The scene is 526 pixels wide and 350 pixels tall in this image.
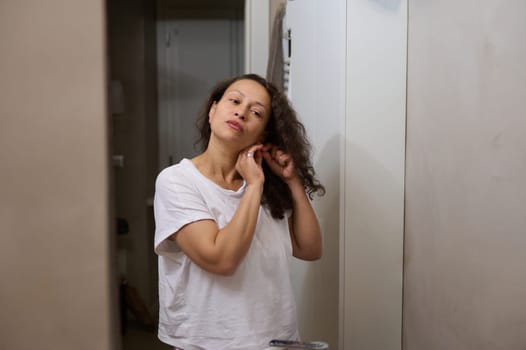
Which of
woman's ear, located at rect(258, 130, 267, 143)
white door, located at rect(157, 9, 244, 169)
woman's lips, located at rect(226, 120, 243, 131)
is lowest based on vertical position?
woman's ear, located at rect(258, 130, 267, 143)

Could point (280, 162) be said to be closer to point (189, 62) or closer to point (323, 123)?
point (323, 123)

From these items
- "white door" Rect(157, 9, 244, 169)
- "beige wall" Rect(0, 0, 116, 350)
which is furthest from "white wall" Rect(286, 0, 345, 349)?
"white door" Rect(157, 9, 244, 169)

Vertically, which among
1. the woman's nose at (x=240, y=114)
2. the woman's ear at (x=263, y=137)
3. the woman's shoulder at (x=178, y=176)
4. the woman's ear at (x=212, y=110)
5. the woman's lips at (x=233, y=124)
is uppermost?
the woman's ear at (x=212, y=110)

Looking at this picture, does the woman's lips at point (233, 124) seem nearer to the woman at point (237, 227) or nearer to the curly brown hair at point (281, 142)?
the woman at point (237, 227)

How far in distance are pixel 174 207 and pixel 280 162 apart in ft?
0.87

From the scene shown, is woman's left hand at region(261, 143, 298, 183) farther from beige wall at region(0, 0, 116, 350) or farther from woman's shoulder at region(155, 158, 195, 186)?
beige wall at region(0, 0, 116, 350)

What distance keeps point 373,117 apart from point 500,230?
40cm

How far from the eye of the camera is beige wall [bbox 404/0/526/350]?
1.97 ft

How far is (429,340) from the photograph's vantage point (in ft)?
2.84

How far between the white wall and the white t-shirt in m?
0.20

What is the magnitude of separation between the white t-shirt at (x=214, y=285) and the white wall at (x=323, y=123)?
7.7 inches

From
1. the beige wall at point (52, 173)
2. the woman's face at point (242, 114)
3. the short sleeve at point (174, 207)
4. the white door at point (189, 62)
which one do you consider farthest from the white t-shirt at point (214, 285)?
the white door at point (189, 62)

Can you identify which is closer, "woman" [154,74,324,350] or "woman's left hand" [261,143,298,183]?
"woman" [154,74,324,350]

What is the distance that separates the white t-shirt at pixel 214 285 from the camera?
826 millimetres
